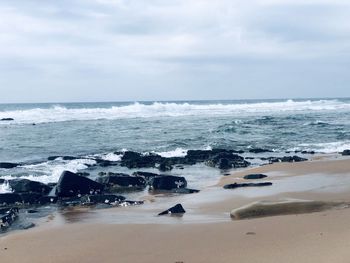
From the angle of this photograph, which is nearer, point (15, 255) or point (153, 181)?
point (15, 255)

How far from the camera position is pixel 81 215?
10.2m

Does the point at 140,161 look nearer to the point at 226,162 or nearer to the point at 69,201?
the point at 226,162

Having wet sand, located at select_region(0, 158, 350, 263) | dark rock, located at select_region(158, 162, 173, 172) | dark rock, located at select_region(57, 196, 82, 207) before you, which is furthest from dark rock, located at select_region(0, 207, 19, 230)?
dark rock, located at select_region(158, 162, 173, 172)

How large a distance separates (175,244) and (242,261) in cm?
132

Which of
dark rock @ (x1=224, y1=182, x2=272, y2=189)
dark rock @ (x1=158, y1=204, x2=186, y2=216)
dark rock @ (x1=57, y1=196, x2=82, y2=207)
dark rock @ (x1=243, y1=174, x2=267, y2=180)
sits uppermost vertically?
dark rock @ (x1=158, y1=204, x2=186, y2=216)

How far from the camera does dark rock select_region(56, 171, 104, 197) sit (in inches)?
498

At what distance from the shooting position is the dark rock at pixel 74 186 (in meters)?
12.7

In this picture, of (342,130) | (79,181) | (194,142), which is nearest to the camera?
(79,181)

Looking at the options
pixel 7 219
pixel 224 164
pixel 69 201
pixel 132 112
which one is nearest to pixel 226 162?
pixel 224 164

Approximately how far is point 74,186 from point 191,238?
19.9 ft

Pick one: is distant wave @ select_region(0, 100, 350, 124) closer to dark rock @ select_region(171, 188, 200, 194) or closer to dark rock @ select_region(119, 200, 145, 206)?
dark rock @ select_region(171, 188, 200, 194)

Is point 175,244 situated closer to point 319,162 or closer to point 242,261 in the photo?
point 242,261

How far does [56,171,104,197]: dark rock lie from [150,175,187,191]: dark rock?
1410 millimetres

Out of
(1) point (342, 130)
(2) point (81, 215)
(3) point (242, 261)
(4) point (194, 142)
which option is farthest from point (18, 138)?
(3) point (242, 261)
